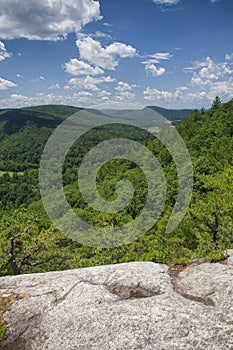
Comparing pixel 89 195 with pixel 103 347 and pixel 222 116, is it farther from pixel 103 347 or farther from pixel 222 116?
pixel 103 347

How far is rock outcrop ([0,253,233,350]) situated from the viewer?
950 centimetres

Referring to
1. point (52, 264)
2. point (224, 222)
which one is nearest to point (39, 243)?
point (52, 264)

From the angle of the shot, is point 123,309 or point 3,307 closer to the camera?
point 123,309

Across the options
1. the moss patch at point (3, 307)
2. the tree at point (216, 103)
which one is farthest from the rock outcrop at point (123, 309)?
the tree at point (216, 103)

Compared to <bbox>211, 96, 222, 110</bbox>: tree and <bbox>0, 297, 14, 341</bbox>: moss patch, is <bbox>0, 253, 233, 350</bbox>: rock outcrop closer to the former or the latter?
<bbox>0, 297, 14, 341</bbox>: moss patch

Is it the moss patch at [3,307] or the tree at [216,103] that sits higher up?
the tree at [216,103]

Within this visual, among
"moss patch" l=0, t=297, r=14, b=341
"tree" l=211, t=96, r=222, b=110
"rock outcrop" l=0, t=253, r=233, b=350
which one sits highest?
"tree" l=211, t=96, r=222, b=110

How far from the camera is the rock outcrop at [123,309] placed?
31.2ft

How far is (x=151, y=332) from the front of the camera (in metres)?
9.65

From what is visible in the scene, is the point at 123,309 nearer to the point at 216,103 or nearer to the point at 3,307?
the point at 3,307

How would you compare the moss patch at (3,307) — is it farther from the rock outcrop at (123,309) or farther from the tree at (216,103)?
the tree at (216,103)

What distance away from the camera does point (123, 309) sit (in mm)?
10953

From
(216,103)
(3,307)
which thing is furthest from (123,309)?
(216,103)

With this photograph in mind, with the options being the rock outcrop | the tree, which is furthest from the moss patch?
the tree
